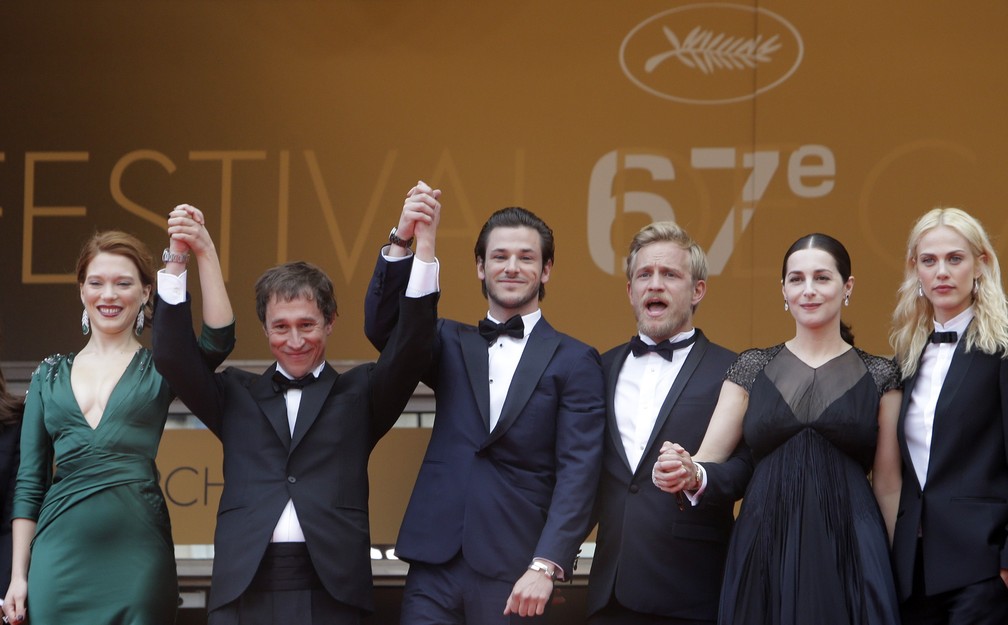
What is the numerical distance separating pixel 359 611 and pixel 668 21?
3472 mm

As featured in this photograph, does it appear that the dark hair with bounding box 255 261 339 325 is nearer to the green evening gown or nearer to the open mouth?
the green evening gown

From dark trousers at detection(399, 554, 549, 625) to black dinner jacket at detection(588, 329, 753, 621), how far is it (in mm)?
316

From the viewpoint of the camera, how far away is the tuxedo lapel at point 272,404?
13.5 ft

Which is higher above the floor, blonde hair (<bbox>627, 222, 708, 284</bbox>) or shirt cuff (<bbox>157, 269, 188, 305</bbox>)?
blonde hair (<bbox>627, 222, 708, 284</bbox>)

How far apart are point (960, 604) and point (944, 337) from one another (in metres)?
0.79

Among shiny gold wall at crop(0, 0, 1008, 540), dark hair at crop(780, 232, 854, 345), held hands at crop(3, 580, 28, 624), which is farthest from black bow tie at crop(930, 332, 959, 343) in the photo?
held hands at crop(3, 580, 28, 624)

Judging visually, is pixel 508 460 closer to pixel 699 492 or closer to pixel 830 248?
pixel 699 492

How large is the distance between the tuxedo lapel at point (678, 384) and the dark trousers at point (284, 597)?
40.5 inches

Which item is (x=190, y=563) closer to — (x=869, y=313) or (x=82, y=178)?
(x=82, y=178)

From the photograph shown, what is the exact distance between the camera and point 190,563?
18.8ft

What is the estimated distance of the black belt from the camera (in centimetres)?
398

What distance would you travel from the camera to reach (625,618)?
4.05 meters

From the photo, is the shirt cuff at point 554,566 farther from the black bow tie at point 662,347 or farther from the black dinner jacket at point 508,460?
the black bow tie at point 662,347

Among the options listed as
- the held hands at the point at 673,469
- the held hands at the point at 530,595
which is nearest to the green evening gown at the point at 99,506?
the held hands at the point at 530,595
